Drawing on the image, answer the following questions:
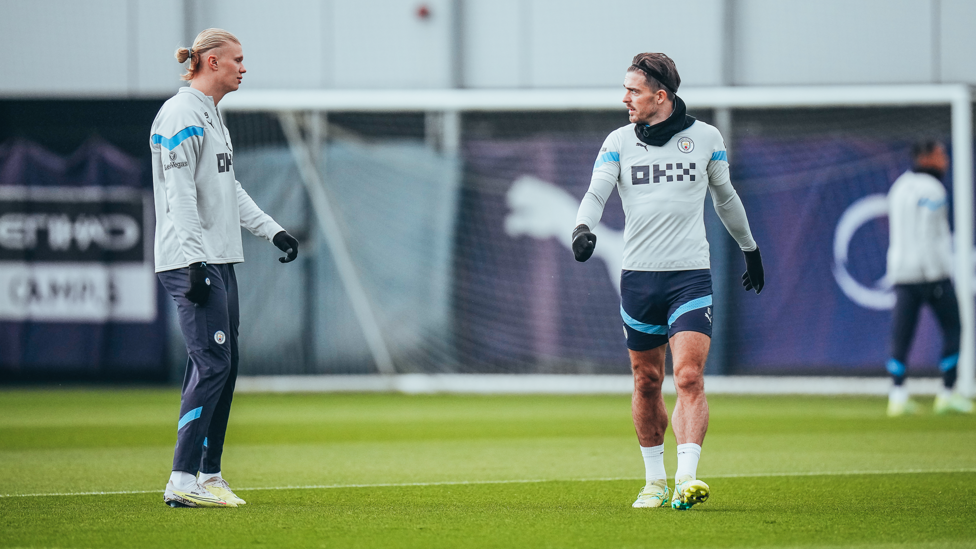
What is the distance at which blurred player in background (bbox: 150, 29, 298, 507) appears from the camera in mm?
4984

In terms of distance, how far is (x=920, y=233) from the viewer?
10.3 meters

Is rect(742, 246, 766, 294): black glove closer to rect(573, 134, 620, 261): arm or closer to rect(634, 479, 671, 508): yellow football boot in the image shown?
rect(573, 134, 620, 261): arm

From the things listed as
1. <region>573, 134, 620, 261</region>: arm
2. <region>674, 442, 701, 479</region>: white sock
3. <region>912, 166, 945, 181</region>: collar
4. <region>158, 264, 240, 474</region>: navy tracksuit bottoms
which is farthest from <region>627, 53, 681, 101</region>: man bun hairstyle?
<region>912, 166, 945, 181</region>: collar

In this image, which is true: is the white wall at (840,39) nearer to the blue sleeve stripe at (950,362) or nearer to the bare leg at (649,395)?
the blue sleeve stripe at (950,362)

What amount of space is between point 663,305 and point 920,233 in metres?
5.95

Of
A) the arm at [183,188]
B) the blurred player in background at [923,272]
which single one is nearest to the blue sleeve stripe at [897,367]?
the blurred player in background at [923,272]

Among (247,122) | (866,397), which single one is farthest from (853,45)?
(247,122)

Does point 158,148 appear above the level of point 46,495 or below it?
above

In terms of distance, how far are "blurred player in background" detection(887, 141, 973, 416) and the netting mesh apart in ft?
10.9

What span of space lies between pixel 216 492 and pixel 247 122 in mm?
9462

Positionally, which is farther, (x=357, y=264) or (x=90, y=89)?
(x=90, y=89)

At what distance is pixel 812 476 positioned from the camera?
21.0ft

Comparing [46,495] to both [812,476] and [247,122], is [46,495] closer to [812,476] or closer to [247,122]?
[812,476]

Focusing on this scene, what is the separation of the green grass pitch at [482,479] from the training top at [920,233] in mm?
1267
